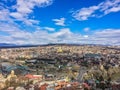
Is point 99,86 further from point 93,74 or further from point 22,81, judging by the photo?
point 22,81

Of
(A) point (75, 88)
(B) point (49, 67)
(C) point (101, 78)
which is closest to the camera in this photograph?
(A) point (75, 88)

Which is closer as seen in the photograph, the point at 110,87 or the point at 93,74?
the point at 110,87

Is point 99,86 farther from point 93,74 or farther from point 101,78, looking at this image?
point 93,74

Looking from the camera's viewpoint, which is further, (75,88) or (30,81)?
(30,81)

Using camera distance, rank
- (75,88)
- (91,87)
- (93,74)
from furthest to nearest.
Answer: (93,74) → (91,87) → (75,88)

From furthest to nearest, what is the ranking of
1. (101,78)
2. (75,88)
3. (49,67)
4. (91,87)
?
(49,67)
(101,78)
(91,87)
(75,88)

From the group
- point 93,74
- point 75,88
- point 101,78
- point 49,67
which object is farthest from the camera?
point 49,67

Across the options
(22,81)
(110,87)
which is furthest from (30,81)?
(110,87)

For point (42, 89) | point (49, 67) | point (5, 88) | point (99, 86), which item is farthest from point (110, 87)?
point (49, 67)
